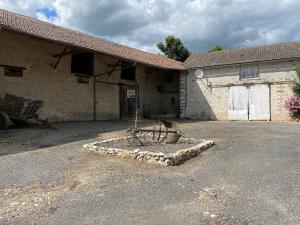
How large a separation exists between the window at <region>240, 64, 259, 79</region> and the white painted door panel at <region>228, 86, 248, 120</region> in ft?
2.54

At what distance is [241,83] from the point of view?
72.6 feet

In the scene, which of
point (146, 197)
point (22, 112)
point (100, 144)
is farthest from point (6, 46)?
point (146, 197)

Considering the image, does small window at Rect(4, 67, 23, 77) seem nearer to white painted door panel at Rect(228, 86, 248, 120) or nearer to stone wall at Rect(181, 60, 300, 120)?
stone wall at Rect(181, 60, 300, 120)

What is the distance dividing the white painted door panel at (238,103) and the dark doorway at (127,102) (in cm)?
616

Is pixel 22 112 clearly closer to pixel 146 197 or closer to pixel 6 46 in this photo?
pixel 6 46

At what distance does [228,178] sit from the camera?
678 cm

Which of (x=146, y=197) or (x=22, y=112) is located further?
(x=22, y=112)

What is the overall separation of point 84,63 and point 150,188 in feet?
44.8

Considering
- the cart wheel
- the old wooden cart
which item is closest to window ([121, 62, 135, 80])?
the old wooden cart

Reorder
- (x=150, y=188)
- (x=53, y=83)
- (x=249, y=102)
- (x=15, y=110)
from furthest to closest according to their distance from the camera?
(x=249, y=102), (x=53, y=83), (x=15, y=110), (x=150, y=188)

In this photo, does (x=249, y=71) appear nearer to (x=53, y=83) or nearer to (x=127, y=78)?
(x=127, y=78)

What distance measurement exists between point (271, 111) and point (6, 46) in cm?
1494

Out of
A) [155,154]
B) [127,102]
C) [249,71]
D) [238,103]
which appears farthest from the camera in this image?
[238,103]

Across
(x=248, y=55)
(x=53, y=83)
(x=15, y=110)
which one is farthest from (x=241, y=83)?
(x=15, y=110)
